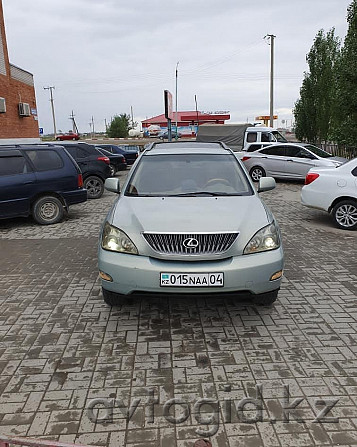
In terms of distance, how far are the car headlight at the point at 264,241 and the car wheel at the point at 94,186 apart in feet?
30.2

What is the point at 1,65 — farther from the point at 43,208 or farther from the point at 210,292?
the point at 210,292

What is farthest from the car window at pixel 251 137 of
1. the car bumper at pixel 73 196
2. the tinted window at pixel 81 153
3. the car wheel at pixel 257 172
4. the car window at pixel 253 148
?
the car bumper at pixel 73 196

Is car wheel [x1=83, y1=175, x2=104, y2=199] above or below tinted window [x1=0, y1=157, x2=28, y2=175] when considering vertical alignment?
below

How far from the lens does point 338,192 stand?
293 inches

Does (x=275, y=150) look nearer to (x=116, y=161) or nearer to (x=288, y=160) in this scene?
(x=288, y=160)

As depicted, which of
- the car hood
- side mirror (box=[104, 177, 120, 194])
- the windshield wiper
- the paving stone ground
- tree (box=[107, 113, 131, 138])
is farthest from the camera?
tree (box=[107, 113, 131, 138])

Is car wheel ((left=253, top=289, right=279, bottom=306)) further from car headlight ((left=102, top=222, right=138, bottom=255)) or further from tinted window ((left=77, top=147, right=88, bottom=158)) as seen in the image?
tinted window ((left=77, top=147, right=88, bottom=158))

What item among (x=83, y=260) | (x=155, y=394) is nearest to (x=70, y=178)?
(x=83, y=260)

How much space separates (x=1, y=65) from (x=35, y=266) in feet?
53.4

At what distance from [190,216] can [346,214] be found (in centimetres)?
506

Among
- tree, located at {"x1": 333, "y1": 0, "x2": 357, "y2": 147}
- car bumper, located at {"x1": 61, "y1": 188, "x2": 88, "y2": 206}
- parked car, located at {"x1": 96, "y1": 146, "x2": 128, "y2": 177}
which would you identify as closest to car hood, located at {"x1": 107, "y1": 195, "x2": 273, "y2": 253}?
car bumper, located at {"x1": 61, "y1": 188, "x2": 88, "y2": 206}

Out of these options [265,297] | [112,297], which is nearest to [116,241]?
[112,297]

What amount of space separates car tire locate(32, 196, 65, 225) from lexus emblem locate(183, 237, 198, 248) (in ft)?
18.6

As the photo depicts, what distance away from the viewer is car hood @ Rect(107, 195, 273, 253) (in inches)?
134
